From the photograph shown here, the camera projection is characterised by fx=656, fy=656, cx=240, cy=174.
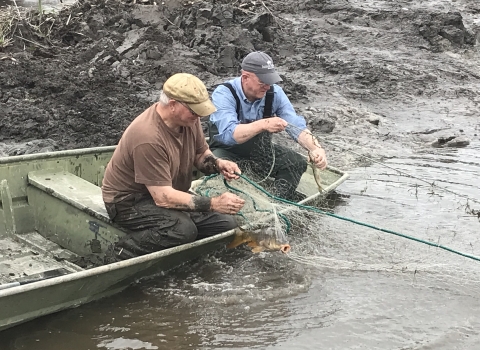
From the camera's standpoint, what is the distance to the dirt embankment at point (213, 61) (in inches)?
373

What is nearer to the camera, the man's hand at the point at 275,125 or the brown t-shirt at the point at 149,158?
the brown t-shirt at the point at 149,158

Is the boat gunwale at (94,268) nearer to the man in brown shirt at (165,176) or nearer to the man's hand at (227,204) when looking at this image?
the man in brown shirt at (165,176)

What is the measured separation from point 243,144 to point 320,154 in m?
0.90

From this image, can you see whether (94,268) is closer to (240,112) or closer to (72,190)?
(72,190)

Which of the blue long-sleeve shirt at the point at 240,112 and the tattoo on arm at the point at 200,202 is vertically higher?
the blue long-sleeve shirt at the point at 240,112

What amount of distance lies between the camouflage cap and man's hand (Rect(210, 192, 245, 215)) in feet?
2.32

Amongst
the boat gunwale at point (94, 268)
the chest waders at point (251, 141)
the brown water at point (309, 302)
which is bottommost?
the brown water at point (309, 302)

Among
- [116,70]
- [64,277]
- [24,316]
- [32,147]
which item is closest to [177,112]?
[64,277]

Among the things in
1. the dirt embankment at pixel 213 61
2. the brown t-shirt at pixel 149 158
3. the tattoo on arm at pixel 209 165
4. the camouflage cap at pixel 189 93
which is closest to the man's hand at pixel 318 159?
the tattoo on arm at pixel 209 165

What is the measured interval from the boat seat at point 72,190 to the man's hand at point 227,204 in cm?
100

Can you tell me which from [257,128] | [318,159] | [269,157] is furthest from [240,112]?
[318,159]

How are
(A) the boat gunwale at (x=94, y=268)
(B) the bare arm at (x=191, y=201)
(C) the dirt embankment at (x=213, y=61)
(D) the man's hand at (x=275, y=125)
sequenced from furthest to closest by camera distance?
(C) the dirt embankment at (x=213, y=61) → (D) the man's hand at (x=275, y=125) → (B) the bare arm at (x=191, y=201) → (A) the boat gunwale at (x=94, y=268)

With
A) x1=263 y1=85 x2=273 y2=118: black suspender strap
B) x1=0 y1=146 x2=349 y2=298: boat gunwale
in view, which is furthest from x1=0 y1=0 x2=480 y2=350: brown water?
x1=263 y1=85 x2=273 y2=118: black suspender strap

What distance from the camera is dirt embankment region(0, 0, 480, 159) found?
9477mm
